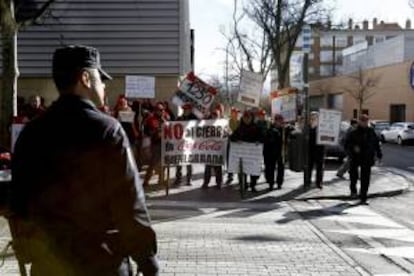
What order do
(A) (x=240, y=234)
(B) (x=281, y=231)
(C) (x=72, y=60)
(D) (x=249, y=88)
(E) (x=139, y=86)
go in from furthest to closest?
1. (E) (x=139, y=86)
2. (D) (x=249, y=88)
3. (B) (x=281, y=231)
4. (A) (x=240, y=234)
5. (C) (x=72, y=60)

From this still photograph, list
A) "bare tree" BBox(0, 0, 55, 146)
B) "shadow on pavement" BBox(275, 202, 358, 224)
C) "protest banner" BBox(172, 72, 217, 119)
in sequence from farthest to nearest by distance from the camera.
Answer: "protest banner" BBox(172, 72, 217, 119)
"bare tree" BBox(0, 0, 55, 146)
"shadow on pavement" BBox(275, 202, 358, 224)

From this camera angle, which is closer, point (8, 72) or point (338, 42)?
point (8, 72)

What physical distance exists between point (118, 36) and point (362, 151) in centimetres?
952

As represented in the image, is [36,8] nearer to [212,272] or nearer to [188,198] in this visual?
[188,198]

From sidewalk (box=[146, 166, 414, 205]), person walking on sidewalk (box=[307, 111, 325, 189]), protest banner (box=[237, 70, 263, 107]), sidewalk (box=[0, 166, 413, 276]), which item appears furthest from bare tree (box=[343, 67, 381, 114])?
sidewalk (box=[0, 166, 413, 276])

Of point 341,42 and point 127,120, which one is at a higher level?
point 341,42

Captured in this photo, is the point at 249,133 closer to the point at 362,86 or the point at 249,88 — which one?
the point at 249,88

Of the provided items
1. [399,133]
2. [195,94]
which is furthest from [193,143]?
[399,133]

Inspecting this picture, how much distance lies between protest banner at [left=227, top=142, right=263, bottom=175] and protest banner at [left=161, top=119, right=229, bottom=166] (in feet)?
1.00

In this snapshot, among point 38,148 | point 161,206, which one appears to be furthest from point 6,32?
point 38,148

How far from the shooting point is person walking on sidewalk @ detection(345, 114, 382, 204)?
14609mm

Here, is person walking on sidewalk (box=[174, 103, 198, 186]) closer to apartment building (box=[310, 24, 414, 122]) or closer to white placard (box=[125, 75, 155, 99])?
white placard (box=[125, 75, 155, 99])

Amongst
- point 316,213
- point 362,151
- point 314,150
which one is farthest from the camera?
point 314,150

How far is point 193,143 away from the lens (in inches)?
620
